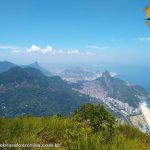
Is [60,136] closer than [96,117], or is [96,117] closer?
[60,136]

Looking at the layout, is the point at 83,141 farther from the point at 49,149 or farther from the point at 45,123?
the point at 45,123

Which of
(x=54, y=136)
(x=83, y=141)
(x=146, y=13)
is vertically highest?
(x=146, y=13)

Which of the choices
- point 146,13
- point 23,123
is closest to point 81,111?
point 23,123

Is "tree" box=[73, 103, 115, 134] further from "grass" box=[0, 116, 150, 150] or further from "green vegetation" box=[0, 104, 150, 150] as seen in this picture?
"grass" box=[0, 116, 150, 150]

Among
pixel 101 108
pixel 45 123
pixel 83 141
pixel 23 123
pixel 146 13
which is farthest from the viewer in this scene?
pixel 101 108

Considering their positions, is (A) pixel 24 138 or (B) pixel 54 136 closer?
(A) pixel 24 138

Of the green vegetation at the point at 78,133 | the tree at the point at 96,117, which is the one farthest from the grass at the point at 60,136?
the tree at the point at 96,117

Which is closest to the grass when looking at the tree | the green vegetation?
the green vegetation

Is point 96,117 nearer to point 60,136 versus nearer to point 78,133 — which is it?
point 60,136

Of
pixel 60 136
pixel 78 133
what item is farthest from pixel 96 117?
pixel 78 133
